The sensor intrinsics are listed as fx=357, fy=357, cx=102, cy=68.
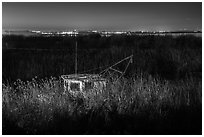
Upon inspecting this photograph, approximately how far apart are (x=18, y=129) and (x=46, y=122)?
32 cm

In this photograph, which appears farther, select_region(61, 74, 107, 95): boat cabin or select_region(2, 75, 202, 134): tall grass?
select_region(61, 74, 107, 95): boat cabin

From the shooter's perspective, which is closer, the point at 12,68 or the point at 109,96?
the point at 109,96

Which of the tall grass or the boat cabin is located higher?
the boat cabin

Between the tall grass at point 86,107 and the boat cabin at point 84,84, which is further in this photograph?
the boat cabin at point 84,84

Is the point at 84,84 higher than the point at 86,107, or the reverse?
the point at 84,84

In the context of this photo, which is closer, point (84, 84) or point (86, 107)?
point (86, 107)

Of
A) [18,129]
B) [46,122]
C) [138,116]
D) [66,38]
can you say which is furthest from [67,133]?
[66,38]

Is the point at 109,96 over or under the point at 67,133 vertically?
over

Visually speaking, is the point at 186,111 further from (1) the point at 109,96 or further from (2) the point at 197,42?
(2) the point at 197,42

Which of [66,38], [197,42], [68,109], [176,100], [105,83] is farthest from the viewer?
[66,38]

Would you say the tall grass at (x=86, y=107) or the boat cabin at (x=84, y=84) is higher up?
the boat cabin at (x=84, y=84)

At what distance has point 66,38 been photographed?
53.8 feet

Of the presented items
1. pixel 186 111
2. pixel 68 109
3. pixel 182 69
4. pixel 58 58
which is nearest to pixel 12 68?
pixel 58 58

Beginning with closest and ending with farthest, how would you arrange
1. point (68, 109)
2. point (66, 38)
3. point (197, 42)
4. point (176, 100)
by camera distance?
point (68, 109), point (176, 100), point (197, 42), point (66, 38)
